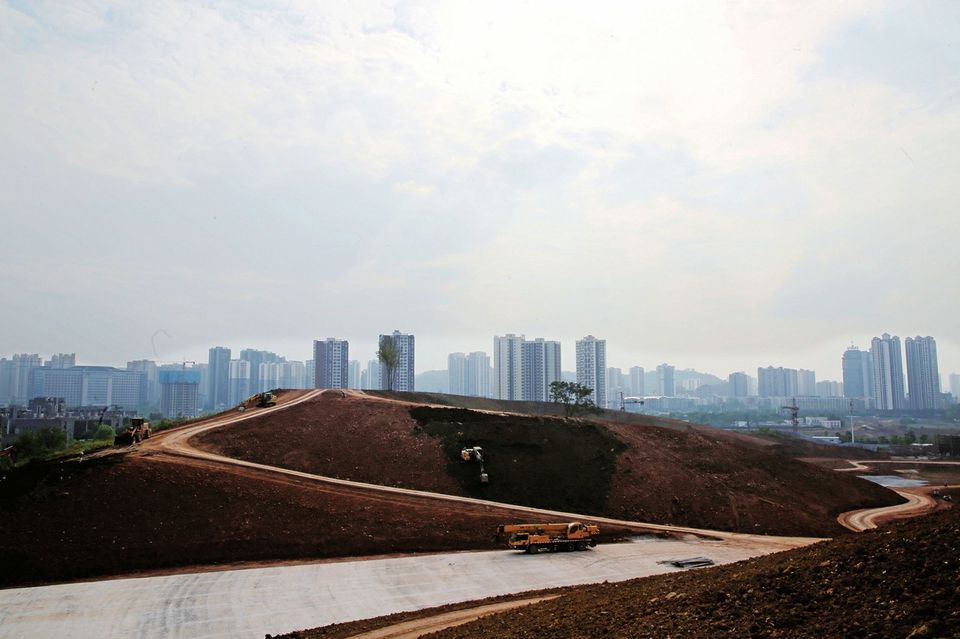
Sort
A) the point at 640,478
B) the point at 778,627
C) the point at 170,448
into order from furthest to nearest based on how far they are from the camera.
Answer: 1. the point at 640,478
2. the point at 170,448
3. the point at 778,627

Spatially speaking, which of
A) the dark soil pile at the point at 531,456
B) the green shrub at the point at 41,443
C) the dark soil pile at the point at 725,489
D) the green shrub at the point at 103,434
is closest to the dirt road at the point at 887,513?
the dark soil pile at the point at 725,489

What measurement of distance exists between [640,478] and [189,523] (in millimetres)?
31728

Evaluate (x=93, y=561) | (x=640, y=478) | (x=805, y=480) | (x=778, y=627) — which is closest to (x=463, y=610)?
(x=778, y=627)

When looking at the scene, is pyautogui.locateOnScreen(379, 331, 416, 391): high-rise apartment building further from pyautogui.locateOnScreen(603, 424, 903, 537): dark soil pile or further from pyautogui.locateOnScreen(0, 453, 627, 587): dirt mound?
pyautogui.locateOnScreen(0, 453, 627, 587): dirt mound

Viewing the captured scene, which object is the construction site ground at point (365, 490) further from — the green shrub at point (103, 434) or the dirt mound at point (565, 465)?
the green shrub at point (103, 434)

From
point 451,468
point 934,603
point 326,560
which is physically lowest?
point 326,560

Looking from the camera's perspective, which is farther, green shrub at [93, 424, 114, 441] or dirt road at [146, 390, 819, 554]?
green shrub at [93, 424, 114, 441]

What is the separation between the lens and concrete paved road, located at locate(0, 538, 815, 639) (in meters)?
21.8

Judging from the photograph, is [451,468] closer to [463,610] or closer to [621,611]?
[463,610]

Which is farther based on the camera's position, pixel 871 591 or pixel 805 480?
pixel 805 480


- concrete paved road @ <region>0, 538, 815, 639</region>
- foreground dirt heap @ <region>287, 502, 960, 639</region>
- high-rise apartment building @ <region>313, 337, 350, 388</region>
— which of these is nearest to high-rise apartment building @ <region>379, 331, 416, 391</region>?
high-rise apartment building @ <region>313, 337, 350, 388</region>

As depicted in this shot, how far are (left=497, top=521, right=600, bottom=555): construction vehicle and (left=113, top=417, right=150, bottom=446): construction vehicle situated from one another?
96.5ft

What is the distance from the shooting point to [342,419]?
5288 centimetres

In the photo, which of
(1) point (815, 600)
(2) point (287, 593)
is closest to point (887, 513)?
(1) point (815, 600)
